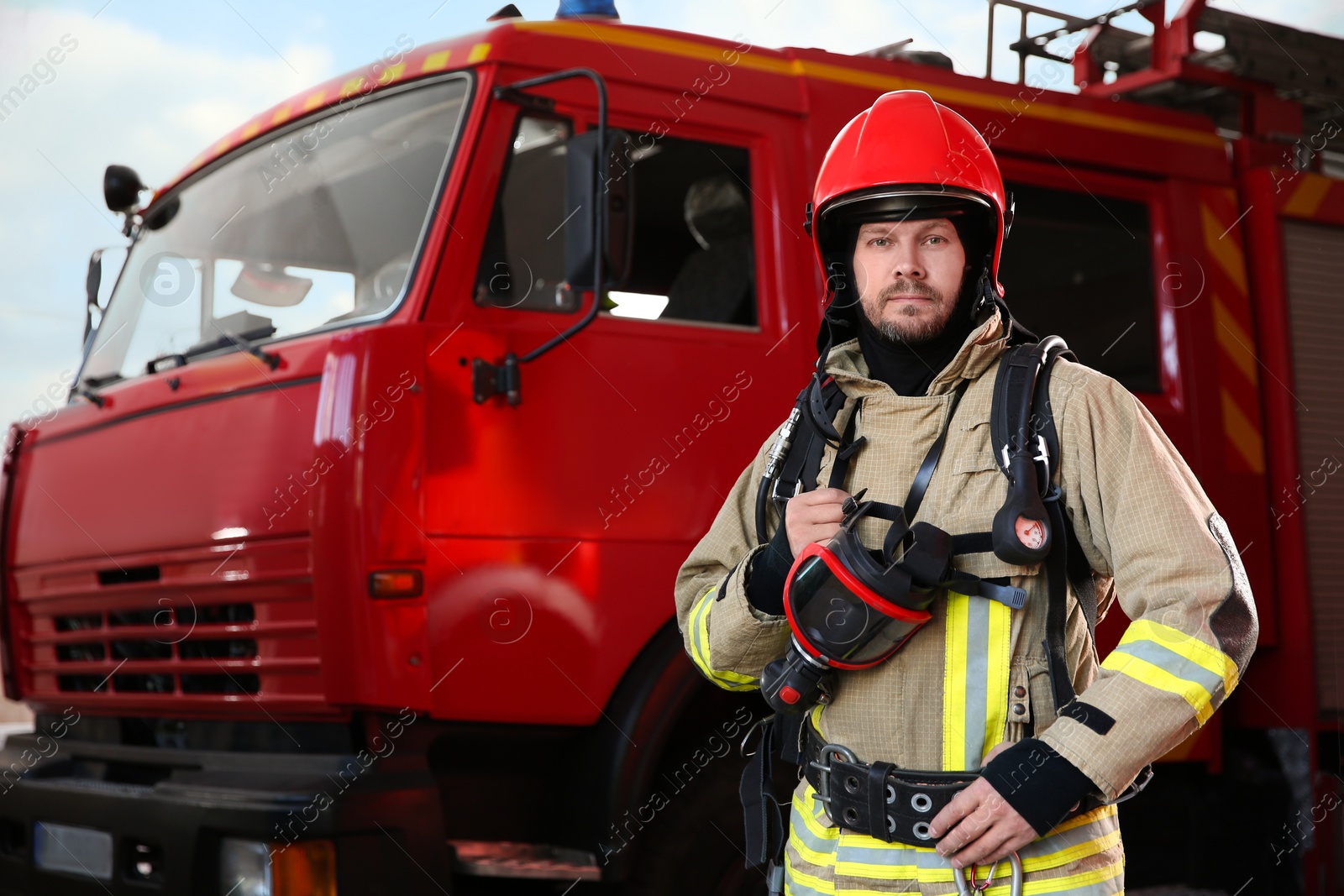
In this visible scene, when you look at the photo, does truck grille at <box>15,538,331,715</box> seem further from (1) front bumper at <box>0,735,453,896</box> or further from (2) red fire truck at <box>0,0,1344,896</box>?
(1) front bumper at <box>0,735,453,896</box>

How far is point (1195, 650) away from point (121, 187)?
3.60m

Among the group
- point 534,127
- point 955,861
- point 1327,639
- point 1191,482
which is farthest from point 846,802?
point 1327,639

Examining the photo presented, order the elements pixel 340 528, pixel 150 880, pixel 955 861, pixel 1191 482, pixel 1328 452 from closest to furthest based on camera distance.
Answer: pixel 955 861 < pixel 1191 482 < pixel 340 528 < pixel 150 880 < pixel 1328 452

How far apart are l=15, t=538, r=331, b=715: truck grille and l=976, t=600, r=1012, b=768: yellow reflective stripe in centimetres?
167

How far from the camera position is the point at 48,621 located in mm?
3727

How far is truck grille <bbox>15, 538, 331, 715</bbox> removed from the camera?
291 centimetres

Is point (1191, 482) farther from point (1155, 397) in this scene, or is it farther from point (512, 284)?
point (1155, 397)

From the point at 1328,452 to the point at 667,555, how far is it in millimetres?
2311

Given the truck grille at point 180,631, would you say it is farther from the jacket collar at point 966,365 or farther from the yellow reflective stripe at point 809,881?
the jacket collar at point 966,365

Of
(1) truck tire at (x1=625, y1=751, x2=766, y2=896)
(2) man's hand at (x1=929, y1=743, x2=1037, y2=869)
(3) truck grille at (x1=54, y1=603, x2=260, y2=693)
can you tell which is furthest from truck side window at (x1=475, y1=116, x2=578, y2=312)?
(2) man's hand at (x1=929, y1=743, x2=1037, y2=869)

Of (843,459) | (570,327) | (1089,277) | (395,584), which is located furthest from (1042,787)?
(1089,277)

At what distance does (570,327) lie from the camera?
3.00 m

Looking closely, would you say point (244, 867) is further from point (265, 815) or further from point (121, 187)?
point (121, 187)

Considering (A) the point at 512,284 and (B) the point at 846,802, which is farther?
(A) the point at 512,284
